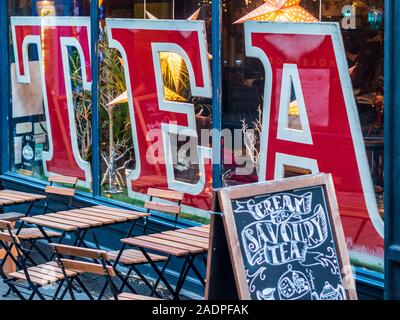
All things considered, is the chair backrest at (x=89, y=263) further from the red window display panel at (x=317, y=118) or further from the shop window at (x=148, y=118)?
the shop window at (x=148, y=118)

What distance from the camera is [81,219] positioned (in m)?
7.66

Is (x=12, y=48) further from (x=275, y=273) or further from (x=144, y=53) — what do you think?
(x=275, y=273)

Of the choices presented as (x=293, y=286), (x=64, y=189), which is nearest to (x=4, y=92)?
(x=64, y=189)

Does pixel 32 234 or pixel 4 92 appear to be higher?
pixel 4 92

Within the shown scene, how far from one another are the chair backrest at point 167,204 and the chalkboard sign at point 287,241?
2886mm

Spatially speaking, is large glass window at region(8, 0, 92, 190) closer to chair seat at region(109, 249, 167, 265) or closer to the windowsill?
the windowsill

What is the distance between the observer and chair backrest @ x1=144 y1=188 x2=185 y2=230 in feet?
26.2

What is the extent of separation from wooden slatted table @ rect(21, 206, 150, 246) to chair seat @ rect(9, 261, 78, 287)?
0.33 meters

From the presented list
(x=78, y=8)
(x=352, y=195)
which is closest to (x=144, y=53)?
(x=78, y=8)

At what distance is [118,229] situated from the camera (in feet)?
29.2

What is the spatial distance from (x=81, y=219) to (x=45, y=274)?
25.2 inches

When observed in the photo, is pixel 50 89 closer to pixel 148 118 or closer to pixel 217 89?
pixel 148 118

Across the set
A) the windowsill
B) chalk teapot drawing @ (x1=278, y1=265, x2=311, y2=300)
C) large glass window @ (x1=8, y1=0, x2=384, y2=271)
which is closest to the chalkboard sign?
chalk teapot drawing @ (x1=278, y1=265, x2=311, y2=300)

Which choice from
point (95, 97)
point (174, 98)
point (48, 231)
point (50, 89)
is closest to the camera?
point (174, 98)
